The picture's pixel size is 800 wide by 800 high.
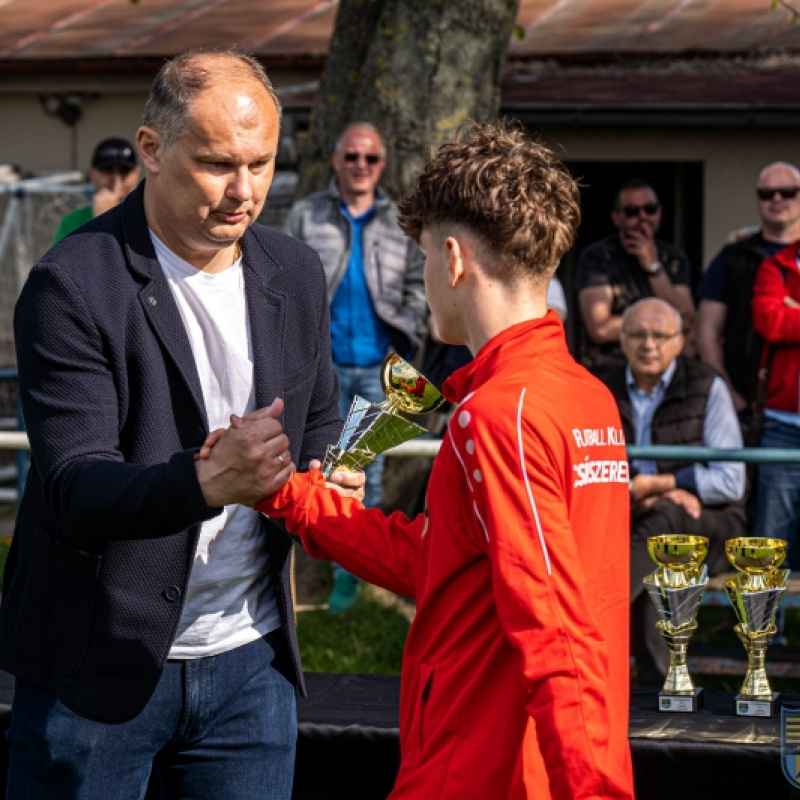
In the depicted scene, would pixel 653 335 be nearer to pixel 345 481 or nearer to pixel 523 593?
pixel 345 481

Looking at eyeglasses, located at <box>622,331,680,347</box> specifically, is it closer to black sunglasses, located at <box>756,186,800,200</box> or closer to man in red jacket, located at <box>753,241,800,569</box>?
man in red jacket, located at <box>753,241,800,569</box>

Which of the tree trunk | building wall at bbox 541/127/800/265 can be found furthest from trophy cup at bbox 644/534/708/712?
building wall at bbox 541/127/800/265

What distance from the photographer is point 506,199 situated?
7.83ft

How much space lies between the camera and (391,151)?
23.0 feet

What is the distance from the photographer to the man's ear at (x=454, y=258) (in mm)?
2424

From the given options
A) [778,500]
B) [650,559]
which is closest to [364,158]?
[650,559]

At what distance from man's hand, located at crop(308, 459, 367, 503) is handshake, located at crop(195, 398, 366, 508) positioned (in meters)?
0.40

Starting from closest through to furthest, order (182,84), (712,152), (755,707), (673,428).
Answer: (182,84) < (755,707) < (673,428) < (712,152)

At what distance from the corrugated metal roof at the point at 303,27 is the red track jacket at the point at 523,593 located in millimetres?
8826

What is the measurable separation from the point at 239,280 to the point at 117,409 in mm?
411

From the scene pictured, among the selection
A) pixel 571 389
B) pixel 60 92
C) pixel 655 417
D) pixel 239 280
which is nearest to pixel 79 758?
pixel 239 280

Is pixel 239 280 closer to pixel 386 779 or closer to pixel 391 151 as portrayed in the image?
pixel 386 779

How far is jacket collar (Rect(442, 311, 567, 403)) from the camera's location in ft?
7.78

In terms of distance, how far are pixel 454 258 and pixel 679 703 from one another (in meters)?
1.65
